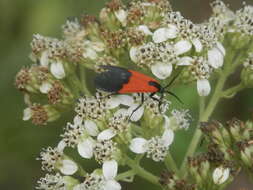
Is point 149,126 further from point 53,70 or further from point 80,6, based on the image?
point 80,6

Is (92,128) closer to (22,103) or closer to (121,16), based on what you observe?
(121,16)

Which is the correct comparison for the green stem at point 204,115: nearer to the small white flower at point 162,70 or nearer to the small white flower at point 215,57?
the small white flower at point 215,57

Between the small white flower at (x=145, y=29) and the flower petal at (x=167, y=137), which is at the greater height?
the small white flower at (x=145, y=29)

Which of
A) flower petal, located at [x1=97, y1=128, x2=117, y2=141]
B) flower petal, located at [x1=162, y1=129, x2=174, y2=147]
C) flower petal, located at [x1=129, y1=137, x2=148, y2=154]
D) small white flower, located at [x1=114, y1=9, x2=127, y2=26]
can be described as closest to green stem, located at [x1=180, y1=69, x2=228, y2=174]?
flower petal, located at [x1=162, y1=129, x2=174, y2=147]

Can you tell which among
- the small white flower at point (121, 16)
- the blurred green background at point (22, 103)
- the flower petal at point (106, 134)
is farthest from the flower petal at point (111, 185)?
the blurred green background at point (22, 103)

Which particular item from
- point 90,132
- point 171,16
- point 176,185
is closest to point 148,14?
point 171,16

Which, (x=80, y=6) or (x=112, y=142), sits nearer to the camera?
(x=112, y=142)
